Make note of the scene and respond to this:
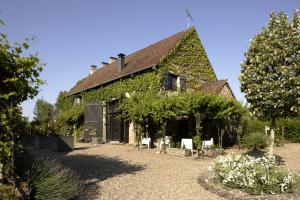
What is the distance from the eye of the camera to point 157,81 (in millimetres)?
19531

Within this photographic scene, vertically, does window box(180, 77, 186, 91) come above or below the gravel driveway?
above

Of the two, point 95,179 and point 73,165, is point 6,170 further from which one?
point 73,165

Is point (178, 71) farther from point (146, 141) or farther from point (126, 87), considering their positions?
point (146, 141)

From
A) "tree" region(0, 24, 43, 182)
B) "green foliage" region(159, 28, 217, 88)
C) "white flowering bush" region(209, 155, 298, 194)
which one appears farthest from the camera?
"green foliage" region(159, 28, 217, 88)

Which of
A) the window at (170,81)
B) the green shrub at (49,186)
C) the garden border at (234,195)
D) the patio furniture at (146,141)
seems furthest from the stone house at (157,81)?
the green shrub at (49,186)

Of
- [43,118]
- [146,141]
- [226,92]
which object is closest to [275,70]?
[146,141]

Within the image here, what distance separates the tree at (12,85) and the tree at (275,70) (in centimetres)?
761

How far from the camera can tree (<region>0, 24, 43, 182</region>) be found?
5.11 metres

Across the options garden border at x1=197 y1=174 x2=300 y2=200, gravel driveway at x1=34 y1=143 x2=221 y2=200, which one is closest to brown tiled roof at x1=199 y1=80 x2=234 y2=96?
gravel driveway at x1=34 y1=143 x2=221 y2=200

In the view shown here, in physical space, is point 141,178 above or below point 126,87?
below

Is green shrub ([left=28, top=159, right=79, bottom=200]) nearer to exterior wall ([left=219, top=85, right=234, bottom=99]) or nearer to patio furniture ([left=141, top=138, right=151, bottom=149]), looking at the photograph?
patio furniture ([left=141, top=138, right=151, bottom=149])

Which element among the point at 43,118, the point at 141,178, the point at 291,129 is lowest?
the point at 141,178

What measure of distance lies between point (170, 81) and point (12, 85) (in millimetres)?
Answer: 15941

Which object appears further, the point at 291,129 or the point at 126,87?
the point at 291,129
